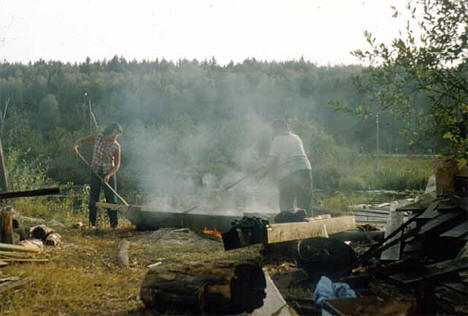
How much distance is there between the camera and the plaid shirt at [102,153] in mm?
9359

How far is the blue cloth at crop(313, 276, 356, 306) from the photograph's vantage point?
389 centimetres

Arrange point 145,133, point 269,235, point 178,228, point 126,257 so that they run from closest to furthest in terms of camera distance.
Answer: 1. point 269,235
2. point 126,257
3. point 178,228
4. point 145,133

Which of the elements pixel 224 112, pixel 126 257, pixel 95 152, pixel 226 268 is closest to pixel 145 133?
pixel 224 112

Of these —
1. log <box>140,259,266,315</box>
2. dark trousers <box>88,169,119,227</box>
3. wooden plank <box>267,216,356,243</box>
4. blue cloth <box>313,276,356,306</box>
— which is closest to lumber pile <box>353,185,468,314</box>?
blue cloth <box>313,276,356,306</box>

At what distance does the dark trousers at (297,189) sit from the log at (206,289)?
3.89 m

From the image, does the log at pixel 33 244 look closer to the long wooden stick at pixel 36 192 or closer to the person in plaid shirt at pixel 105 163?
the long wooden stick at pixel 36 192

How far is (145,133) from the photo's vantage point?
2978 centimetres

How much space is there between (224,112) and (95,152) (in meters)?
27.4

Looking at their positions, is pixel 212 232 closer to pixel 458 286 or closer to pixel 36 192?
pixel 36 192

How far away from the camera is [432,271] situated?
4.18 m

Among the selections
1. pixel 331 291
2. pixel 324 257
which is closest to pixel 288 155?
pixel 324 257

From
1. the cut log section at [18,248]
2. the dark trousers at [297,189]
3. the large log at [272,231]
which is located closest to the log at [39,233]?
the cut log section at [18,248]

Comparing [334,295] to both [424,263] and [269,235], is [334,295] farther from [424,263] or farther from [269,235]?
[269,235]

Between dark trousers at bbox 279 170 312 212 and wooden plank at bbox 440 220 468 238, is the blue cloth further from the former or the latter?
dark trousers at bbox 279 170 312 212
